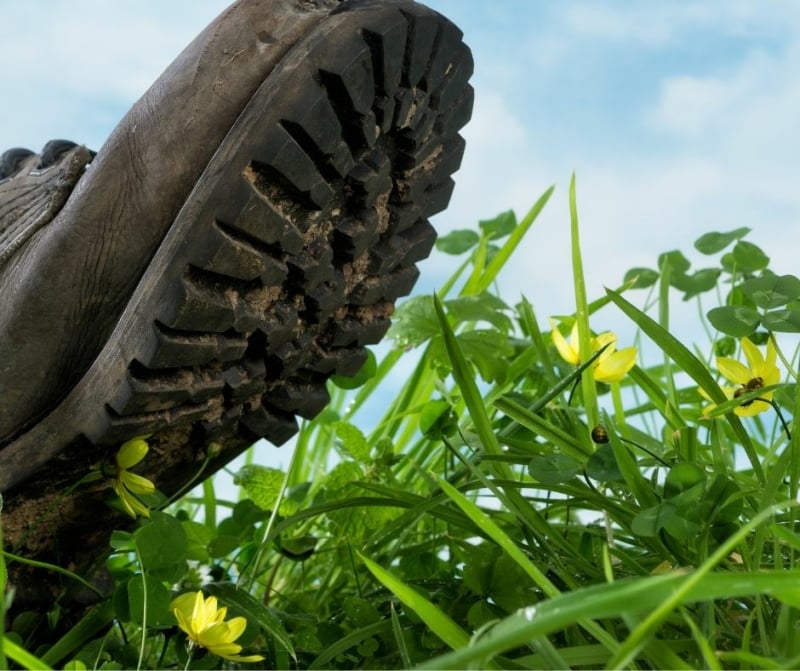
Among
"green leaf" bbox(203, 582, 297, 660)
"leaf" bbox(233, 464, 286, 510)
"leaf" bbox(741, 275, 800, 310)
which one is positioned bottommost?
"green leaf" bbox(203, 582, 297, 660)

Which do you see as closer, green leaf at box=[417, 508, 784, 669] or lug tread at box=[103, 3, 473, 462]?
green leaf at box=[417, 508, 784, 669]

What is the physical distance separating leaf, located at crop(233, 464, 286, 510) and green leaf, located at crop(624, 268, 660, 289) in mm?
657

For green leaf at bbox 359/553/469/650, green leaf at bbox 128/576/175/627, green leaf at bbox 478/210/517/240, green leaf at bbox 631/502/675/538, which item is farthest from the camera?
green leaf at bbox 478/210/517/240

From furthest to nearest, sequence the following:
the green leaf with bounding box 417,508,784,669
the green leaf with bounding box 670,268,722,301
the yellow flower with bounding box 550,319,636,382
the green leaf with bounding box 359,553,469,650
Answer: the green leaf with bounding box 670,268,722,301
the yellow flower with bounding box 550,319,636,382
the green leaf with bounding box 359,553,469,650
the green leaf with bounding box 417,508,784,669

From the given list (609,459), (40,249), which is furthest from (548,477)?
(40,249)

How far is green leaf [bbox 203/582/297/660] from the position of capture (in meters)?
0.89

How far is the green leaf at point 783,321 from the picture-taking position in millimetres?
872

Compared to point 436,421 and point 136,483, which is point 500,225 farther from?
point 136,483

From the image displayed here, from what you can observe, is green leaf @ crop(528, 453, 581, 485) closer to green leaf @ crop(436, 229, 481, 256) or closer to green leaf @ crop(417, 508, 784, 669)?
green leaf @ crop(417, 508, 784, 669)

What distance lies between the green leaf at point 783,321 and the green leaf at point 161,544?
540 millimetres

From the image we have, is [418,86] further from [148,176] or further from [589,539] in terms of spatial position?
[589,539]

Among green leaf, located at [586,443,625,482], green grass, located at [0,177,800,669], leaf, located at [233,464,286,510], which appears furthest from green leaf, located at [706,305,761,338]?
leaf, located at [233,464,286,510]

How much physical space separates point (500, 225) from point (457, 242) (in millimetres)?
83

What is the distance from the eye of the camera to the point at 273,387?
3.54ft
